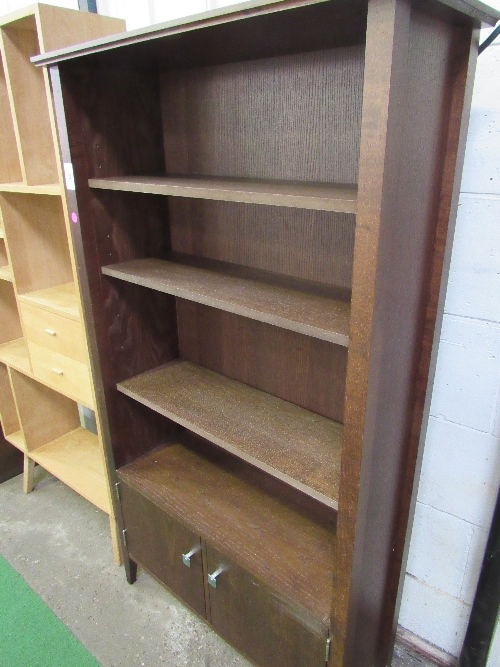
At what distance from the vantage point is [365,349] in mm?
840

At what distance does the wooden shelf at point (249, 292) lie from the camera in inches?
37.9

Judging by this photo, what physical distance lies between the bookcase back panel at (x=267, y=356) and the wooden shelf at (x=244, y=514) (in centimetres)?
31

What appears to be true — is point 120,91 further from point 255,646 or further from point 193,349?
point 255,646

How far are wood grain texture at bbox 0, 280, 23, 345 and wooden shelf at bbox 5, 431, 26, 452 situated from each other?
0.46m

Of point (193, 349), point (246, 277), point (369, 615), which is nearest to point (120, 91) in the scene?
point (246, 277)

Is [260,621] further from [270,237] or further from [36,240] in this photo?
[36,240]

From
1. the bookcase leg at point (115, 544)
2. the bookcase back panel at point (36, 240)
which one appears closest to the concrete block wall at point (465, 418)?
the bookcase leg at point (115, 544)

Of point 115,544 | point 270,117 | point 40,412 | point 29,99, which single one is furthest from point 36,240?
point 115,544

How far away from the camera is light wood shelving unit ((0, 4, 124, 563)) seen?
1469 millimetres

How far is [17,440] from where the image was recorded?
7.44 feet

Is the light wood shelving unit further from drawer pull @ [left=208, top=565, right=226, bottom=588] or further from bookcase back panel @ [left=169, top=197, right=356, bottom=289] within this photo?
drawer pull @ [left=208, top=565, right=226, bottom=588]

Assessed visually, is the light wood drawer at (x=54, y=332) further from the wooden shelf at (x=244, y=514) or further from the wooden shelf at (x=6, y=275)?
the wooden shelf at (x=244, y=514)

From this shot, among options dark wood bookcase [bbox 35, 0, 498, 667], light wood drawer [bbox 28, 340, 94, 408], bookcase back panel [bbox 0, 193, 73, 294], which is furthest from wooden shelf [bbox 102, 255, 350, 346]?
bookcase back panel [bbox 0, 193, 73, 294]

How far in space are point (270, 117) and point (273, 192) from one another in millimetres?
405
